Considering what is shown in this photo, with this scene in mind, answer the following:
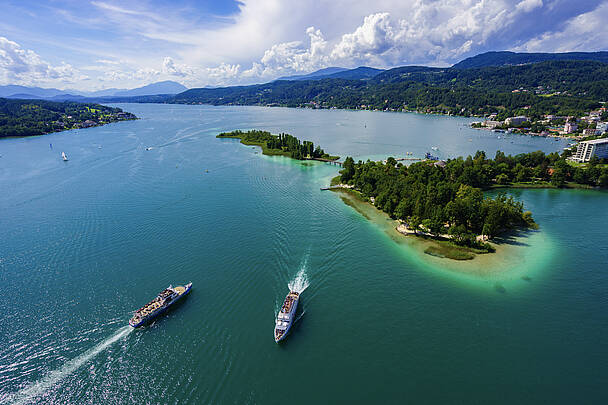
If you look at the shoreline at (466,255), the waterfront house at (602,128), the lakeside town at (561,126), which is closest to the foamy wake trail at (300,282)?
the shoreline at (466,255)

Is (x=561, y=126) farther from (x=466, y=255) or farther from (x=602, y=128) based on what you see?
(x=466, y=255)

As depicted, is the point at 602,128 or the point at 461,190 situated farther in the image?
the point at 602,128

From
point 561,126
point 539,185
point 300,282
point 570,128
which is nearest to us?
point 300,282

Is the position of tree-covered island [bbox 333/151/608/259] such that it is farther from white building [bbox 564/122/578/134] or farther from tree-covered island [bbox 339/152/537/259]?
white building [bbox 564/122/578/134]

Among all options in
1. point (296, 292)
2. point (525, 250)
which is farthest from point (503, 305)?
point (296, 292)

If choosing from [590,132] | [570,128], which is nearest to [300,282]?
[590,132]

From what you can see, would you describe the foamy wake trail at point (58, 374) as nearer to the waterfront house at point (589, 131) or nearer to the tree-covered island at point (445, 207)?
the tree-covered island at point (445, 207)

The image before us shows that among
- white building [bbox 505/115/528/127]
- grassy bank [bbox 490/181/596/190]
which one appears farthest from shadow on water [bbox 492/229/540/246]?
white building [bbox 505/115/528/127]
